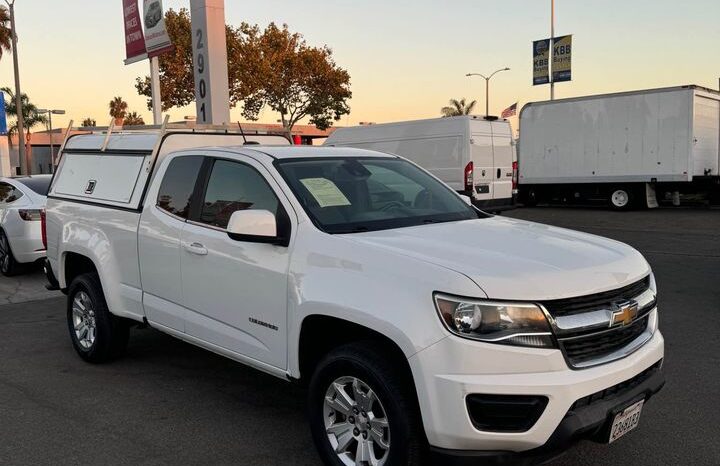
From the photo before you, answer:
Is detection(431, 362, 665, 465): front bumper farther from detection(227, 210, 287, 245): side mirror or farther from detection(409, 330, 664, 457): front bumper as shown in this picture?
detection(227, 210, 287, 245): side mirror

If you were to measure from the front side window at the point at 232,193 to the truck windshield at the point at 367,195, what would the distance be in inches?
7.0

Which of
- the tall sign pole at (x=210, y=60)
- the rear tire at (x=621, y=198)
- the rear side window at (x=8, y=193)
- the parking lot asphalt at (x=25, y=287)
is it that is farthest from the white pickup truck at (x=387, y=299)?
the rear tire at (x=621, y=198)

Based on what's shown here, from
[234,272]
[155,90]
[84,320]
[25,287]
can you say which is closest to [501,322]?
[234,272]

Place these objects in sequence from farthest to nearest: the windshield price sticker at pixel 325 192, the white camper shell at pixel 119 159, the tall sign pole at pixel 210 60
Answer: the tall sign pole at pixel 210 60 < the white camper shell at pixel 119 159 < the windshield price sticker at pixel 325 192

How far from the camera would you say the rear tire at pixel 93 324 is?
5363mm

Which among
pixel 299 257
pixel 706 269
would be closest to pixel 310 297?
pixel 299 257

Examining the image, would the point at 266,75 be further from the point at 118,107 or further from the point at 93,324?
the point at 118,107

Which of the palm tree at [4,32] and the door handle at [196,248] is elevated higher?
the palm tree at [4,32]

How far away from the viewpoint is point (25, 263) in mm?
9953

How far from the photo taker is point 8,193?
1027 cm

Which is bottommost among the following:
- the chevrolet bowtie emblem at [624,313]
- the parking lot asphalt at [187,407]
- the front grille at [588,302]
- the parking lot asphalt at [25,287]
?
the parking lot asphalt at [25,287]

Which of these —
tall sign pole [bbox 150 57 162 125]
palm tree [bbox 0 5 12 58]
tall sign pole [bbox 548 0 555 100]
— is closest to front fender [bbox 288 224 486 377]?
tall sign pole [bbox 150 57 162 125]

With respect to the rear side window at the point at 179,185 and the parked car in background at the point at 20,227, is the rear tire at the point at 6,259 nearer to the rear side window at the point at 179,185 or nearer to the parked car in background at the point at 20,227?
the parked car in background at the point at 20,227

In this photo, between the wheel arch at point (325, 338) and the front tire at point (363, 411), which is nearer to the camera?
the front tire at point (363, 411)
